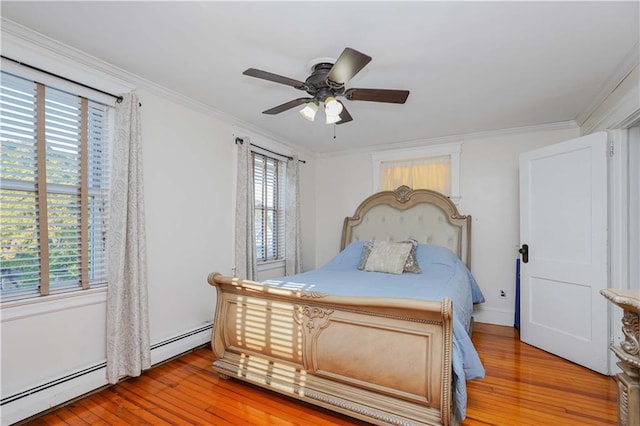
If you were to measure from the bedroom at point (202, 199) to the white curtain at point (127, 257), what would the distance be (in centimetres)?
12

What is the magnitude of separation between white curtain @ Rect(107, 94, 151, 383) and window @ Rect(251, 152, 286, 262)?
4.98 ft

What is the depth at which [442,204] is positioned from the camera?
13.3 ft

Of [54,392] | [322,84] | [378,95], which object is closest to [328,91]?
[322,84]

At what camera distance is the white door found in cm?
263

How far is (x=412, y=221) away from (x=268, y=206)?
6.36 ft

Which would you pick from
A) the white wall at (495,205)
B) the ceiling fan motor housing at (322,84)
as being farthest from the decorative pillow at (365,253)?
the ceiling fan motor housing at (322,84)

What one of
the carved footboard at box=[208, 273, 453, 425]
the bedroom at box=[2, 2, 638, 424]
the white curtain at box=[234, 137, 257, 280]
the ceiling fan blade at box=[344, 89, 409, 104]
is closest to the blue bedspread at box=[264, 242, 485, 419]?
the carved footboard at box=[208, 273, 453, 425]

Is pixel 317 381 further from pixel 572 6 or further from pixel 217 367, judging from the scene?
pixel 572 6

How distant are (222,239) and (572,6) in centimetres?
329

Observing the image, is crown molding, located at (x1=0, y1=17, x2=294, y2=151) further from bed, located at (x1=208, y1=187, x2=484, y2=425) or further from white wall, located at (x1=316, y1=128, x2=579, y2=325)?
white wall, located at (x1=316, y1=128, x2=579, y2=325)

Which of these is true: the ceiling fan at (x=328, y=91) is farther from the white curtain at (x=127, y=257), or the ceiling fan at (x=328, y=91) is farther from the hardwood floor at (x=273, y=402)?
the hardwood floor at (x=273, y=402)

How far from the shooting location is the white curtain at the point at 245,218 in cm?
346

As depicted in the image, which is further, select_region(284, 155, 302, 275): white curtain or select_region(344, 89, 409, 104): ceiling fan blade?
select_region(284, 155, 302, 275): white curtain

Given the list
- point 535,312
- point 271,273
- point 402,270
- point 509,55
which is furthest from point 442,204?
point 271,273
